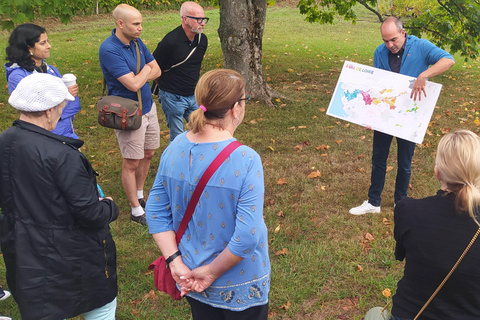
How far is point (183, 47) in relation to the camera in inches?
196

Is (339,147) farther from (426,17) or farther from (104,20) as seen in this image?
(104,20)

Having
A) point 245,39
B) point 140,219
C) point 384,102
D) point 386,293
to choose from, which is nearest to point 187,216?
point 386,293

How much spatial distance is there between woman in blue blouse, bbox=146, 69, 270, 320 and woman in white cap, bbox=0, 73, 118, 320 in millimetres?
484

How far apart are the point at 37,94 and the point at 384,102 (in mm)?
3346

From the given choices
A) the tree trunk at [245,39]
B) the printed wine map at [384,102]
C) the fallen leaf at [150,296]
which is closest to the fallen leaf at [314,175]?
the printed wine map at [384,102]

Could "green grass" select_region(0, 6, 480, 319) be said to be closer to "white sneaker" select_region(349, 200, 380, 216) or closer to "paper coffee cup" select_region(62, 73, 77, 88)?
"white sneaker" select_region(349, 200, 380, 216)

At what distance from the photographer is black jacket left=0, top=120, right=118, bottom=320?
2.21 metres

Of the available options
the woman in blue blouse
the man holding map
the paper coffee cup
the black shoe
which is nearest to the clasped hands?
the woman in blue blouse

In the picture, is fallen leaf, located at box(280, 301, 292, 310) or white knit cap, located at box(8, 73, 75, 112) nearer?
white knit cap, located at box(8, 73, 75, 112)

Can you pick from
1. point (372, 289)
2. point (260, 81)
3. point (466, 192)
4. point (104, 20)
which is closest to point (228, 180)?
point (466, 192)

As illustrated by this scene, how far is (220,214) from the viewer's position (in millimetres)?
1910

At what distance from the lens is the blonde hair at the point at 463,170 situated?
1744 millimetres

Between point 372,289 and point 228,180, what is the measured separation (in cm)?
239

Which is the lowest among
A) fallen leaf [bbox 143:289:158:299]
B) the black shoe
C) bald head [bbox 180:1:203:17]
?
the black shoe
